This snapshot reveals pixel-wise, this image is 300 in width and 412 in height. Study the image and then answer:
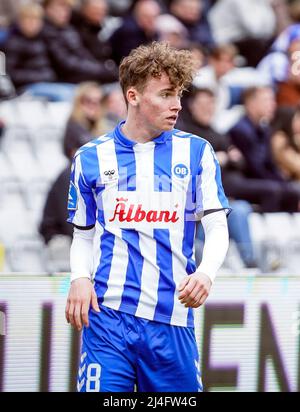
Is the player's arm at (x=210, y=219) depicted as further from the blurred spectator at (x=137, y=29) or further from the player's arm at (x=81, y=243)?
the blurred spectator at (x=137, y=29)

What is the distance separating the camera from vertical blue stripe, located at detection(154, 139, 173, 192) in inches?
143

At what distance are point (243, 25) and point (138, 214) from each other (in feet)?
21.4

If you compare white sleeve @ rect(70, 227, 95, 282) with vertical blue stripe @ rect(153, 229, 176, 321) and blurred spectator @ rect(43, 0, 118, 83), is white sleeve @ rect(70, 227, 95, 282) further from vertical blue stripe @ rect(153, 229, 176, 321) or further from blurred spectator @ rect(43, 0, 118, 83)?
blurred spectator @ rect(43, 0, 118, 83)

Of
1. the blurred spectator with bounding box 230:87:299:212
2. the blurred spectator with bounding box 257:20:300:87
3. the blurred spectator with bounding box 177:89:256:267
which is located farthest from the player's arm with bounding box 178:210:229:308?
the blurred spectator with bounding box 257:20:300:87

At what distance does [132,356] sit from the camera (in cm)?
358

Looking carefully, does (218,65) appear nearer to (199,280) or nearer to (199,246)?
(199,246)

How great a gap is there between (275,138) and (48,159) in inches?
81.5

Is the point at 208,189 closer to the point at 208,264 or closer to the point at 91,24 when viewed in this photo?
the point at 208,264

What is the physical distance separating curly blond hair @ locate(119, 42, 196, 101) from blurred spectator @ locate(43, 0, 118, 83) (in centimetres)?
507

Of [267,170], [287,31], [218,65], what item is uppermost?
[287,31]

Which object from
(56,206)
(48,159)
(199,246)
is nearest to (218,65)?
(48,159)

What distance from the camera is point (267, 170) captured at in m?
8.30

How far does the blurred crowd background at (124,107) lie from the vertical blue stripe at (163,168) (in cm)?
277

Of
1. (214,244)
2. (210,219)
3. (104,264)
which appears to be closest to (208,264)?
(214,244)
